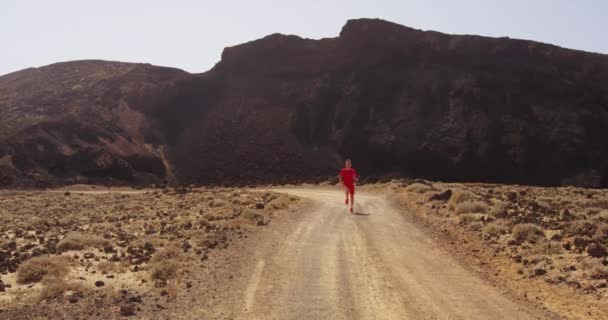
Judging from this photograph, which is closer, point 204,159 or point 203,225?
point 203,225

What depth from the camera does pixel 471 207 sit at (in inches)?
841

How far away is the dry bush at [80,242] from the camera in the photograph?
51.5 feet

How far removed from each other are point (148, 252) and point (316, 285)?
553cm

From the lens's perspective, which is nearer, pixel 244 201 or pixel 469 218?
pixel 469 218

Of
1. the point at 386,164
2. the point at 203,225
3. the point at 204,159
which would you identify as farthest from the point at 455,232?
the point at 204,159

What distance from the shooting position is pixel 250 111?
6881 centimetres

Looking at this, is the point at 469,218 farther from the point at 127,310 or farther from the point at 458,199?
the point at 127,310

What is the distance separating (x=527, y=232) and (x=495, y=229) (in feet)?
4.14

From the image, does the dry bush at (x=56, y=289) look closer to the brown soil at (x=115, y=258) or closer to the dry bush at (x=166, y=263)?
the brown soil at (x=115, y=258)

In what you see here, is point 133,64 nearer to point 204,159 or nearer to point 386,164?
point 204,159

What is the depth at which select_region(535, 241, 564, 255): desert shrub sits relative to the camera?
13953 mm

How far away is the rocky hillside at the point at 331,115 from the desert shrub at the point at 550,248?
41634 mm

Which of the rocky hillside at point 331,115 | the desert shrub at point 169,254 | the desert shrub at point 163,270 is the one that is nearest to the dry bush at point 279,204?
the desert shrub at point 169,254

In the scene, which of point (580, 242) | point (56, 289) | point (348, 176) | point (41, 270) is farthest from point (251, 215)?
point (580, 242)
